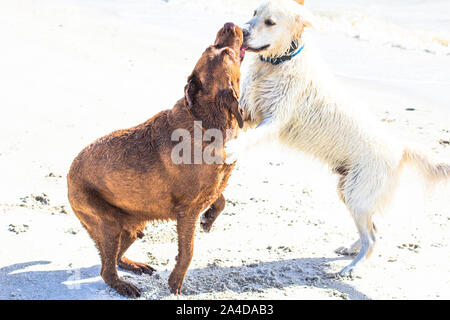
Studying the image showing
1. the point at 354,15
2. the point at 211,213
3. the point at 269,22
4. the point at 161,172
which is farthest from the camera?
the point at 354,15

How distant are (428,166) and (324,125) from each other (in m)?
0.99

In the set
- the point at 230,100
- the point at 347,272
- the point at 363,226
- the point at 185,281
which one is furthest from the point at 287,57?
the point at 185,281

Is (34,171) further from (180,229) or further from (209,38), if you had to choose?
(209,38)

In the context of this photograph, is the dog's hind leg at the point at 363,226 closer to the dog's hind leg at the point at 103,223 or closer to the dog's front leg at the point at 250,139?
the dog's front leg at the point at 250,139

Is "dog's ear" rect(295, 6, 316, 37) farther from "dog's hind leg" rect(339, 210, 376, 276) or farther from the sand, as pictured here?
"dog's hind leg" rect(339, 210, 376, 276)

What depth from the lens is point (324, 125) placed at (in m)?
4.66

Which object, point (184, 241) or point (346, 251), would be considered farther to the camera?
point (346, 251)

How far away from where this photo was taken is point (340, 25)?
15.1 meters

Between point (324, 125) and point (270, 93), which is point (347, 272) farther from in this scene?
point (270, 93)

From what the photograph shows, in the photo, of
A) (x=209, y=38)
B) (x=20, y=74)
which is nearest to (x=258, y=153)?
(x=20, y=74)

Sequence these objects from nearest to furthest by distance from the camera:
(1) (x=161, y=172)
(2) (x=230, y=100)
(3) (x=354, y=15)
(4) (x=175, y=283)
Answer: (2) (x=230, y=100) → (1) (x=161, y=172) → (4) (x=175, y=283) → (3) (x=354, y=15)

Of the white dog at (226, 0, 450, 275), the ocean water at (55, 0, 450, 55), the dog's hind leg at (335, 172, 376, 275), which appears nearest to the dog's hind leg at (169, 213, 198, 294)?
the white dog at (226, 0, 450, 275)

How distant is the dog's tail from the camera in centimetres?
466

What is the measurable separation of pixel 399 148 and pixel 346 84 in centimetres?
553
